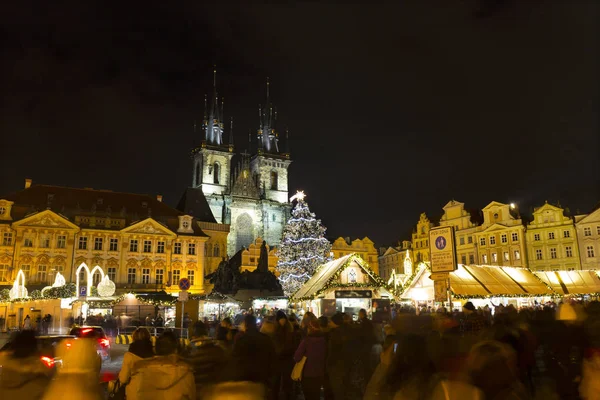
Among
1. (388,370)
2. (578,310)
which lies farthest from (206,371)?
(578,310)

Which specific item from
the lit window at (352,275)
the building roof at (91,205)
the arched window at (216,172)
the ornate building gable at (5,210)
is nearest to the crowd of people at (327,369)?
the lit window at (352,275)

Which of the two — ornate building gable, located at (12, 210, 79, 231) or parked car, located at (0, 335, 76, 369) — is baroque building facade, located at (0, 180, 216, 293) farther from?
parked car, located at (0, 335, 76, 369)

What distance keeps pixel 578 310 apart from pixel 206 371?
719cm

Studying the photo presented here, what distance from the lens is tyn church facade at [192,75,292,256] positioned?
225 ft

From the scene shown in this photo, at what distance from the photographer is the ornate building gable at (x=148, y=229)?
49.7 metres

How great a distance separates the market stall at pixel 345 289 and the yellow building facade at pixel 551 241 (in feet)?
105

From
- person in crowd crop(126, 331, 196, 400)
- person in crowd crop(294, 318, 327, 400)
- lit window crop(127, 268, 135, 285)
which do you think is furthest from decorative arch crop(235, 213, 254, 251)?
person in crowd crop(126, 331, 196, 400)

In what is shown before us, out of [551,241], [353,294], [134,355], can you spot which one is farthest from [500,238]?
[134,355]

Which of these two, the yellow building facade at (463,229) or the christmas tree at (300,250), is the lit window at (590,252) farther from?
the christmas tree at (300,250)

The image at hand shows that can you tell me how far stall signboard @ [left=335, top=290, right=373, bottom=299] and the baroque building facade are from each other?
2880 cm

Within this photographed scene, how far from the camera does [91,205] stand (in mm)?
51688

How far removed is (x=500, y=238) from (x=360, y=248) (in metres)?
19.6

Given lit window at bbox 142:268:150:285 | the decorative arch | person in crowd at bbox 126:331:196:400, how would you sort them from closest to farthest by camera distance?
person in crowd at bbox 126:331:196:400 < lit window at bbox 142:268:150:285 < the decorative arch

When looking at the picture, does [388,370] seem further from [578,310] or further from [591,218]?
[591,218]
